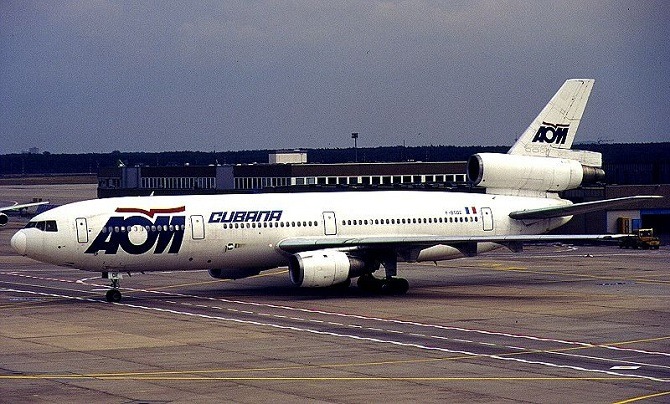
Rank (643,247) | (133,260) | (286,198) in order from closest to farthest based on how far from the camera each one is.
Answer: (133,260), (286,198), (643,247)

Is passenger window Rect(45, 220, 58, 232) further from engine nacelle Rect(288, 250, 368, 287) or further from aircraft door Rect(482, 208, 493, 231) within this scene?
aircraft door Rect(482, 208, 493, 231)

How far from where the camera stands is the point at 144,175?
445 ft

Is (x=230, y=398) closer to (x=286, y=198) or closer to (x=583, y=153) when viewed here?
(x=286, y=198)

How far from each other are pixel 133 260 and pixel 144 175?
81.2m

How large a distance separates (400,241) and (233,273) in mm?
9236

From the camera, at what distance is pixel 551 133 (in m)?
65.9

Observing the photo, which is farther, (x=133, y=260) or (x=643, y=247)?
(x=643, y=247)

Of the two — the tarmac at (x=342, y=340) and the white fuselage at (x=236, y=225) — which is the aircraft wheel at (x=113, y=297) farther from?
the white fuselage at (x=236, y=225)

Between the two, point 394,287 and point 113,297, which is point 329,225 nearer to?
point 394,287

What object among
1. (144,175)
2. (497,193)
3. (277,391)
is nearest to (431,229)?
(497,193)

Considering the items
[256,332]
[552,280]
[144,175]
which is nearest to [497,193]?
[552,280]

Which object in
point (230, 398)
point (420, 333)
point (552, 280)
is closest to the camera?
point (230, 398)

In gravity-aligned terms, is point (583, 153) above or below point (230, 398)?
above

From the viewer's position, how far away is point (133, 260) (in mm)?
55688
